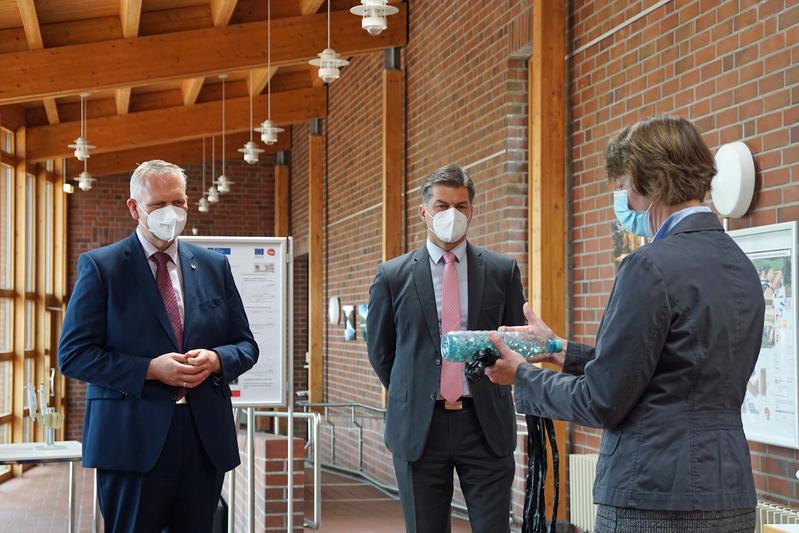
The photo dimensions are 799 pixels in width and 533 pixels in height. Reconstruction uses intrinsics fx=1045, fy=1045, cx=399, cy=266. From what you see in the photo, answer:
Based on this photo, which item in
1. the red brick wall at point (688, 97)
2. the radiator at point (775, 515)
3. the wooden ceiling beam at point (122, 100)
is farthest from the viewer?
the wooden ceiling beam at point (122, 100)

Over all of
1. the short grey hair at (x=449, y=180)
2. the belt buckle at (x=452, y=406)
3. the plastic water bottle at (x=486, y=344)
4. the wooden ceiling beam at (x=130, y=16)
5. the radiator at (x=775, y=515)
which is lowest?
the radiator at (x=775, y=515)

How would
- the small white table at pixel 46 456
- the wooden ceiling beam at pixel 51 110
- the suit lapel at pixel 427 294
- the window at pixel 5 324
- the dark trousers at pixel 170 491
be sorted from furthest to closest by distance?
the wooden ceiling beam at pixel 51 110, the window at pixel 5 324, the small white table at pixel 46 456, the suit lapel at pixel 427 294, the dark trousers at pixel 170 491

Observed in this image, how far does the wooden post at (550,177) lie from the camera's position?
6.61m

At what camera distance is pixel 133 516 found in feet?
9.98

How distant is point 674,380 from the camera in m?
2.08

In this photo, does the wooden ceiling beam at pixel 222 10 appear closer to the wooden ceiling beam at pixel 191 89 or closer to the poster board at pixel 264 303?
the wooden ceiling beam at pixel 191 89

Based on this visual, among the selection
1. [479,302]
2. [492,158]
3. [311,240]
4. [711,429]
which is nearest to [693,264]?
[711,429]

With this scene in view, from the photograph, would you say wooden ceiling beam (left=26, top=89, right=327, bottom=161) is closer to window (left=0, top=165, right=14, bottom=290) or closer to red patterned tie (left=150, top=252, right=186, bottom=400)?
window (left=0, top=165, right=14, bottom=290)

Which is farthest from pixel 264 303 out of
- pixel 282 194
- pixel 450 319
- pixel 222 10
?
pixel 282 194

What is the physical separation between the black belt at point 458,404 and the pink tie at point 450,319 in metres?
0.01

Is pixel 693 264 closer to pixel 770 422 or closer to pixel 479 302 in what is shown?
pixel 479 302

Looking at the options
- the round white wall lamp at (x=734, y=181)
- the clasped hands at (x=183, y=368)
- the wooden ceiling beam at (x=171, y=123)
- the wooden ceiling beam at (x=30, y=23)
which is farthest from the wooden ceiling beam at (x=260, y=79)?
the clasped hands at (x=183, y=368)

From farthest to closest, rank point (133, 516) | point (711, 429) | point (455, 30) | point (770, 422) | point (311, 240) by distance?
point (311, 240), point (455, 30), point (770, 422), point (133, 516), point (711, 429)

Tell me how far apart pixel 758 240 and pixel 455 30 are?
5.02 m
